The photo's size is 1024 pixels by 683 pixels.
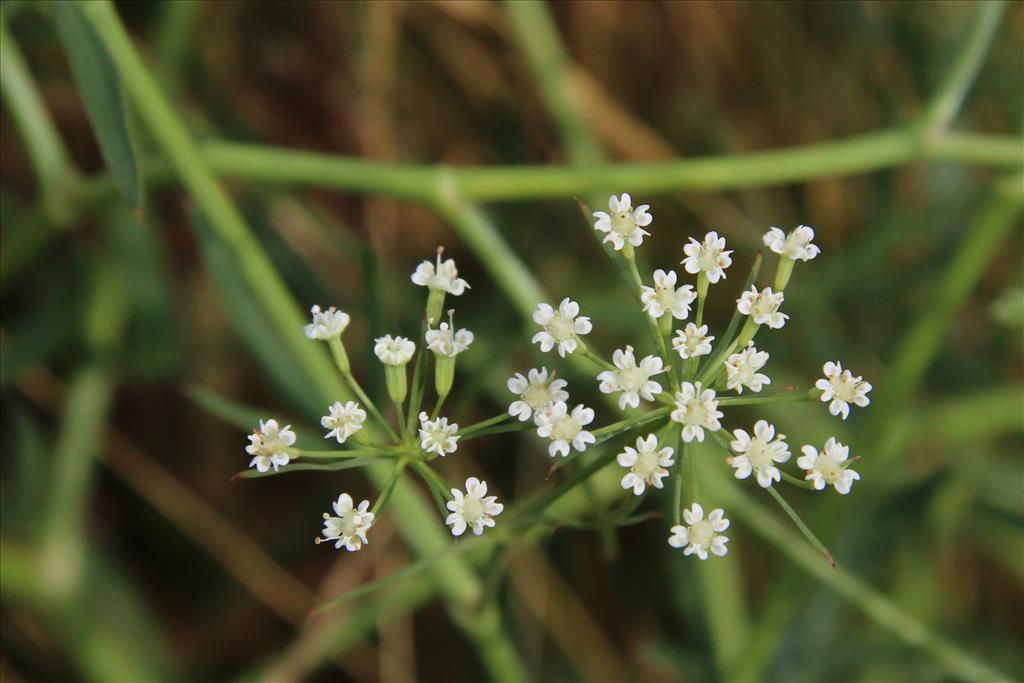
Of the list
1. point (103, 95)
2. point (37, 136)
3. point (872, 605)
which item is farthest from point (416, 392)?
point (37, 136)

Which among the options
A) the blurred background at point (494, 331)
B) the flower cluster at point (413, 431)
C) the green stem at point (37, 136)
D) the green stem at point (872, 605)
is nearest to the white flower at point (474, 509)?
the flower cluster at point (413, 431)

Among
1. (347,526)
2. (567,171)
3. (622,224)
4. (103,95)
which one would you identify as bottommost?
(347,526)

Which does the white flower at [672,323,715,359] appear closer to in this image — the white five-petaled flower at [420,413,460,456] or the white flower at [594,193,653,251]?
the white flower at [594,193,653,251]

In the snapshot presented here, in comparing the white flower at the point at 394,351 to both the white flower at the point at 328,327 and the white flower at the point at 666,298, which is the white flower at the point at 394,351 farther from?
the white flower at the point at 666,298

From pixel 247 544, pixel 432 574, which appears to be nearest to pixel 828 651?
pixel 432 574

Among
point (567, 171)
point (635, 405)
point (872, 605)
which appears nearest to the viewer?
point (635, 405)

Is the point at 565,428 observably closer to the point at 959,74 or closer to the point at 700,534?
the point at 700,534
